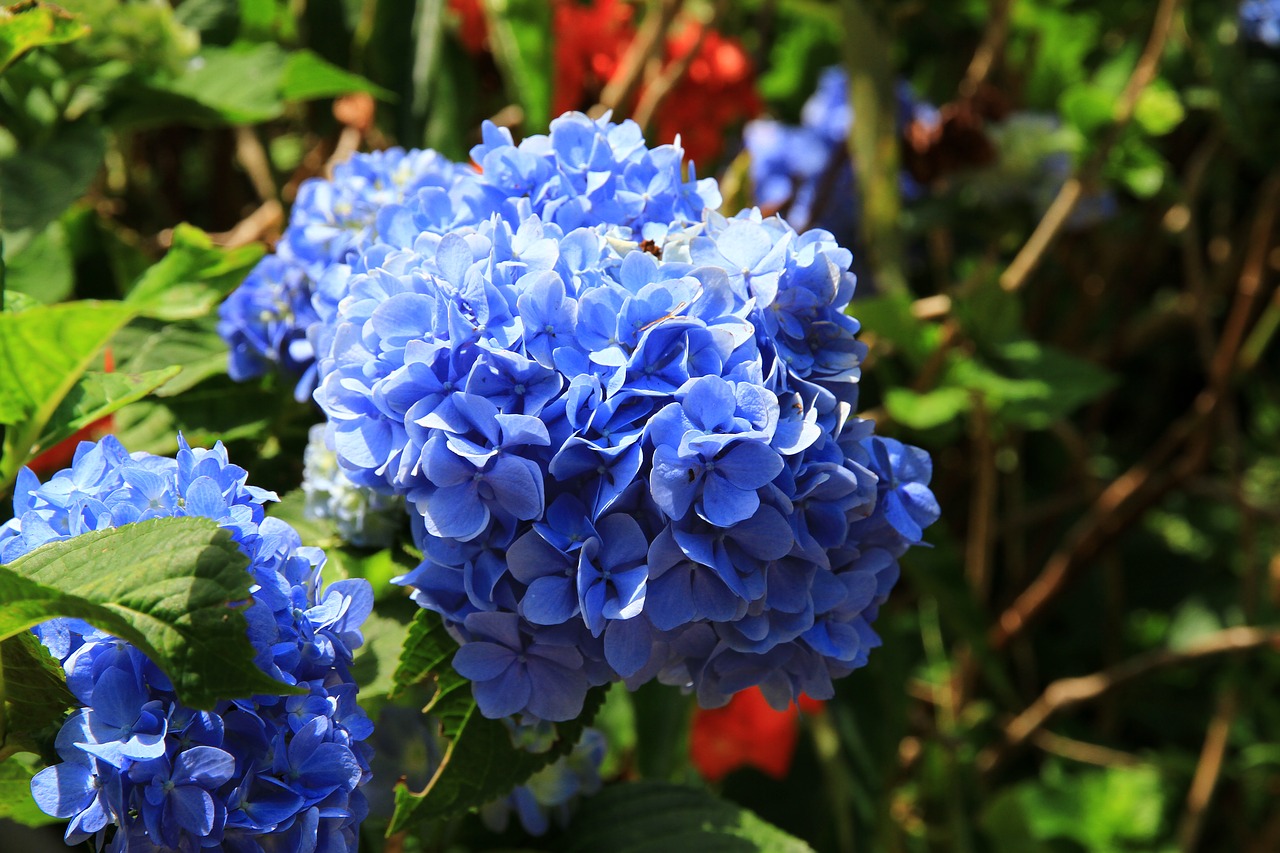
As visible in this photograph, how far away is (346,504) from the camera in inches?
28.1

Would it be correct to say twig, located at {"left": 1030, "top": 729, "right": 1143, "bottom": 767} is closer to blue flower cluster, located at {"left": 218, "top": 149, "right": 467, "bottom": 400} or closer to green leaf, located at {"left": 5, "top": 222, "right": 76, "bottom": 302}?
blue flower cluster, located at {"left": 218, "top": 149, "right": 467, "bottom": 400}

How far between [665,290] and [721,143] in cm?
103

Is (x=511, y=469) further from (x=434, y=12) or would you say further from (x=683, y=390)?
(x=434, y=12)

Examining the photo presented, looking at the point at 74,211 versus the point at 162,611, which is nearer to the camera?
the point at 162,611

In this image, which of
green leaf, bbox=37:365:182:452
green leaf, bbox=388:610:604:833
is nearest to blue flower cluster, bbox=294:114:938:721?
green leaf, bbox=388:610:604:833

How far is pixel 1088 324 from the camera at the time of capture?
182 centimetres

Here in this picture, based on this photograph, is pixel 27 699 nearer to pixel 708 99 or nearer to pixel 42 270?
pixel 42 270

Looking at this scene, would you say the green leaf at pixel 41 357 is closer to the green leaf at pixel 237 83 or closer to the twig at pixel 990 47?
the green leaf at pixel 237 83

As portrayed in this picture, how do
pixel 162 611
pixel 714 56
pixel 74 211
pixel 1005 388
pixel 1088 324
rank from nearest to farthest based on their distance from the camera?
pixel 162 611, pixel 74 211, pixel 1005 388, pixel 714 56, pixel 1088 324

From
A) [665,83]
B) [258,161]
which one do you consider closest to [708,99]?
[665,83]

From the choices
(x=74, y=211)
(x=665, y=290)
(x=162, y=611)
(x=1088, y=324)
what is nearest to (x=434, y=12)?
(x=74, y=211)

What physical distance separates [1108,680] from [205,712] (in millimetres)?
1397

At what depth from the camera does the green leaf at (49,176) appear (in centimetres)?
87

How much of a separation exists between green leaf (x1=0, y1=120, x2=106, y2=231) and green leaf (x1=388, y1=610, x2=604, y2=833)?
49 centimetres
